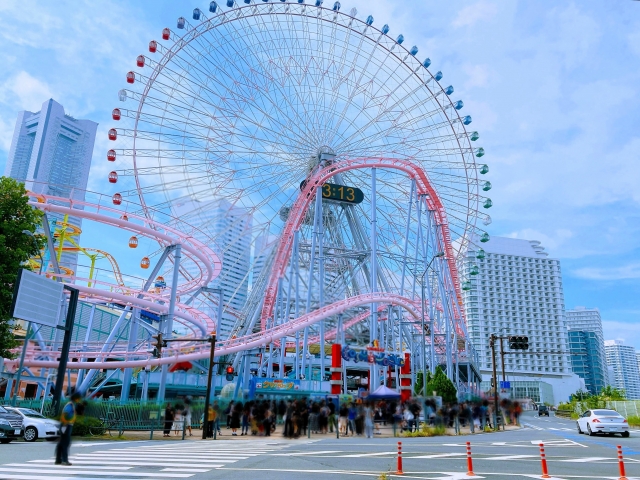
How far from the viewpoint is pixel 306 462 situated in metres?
12.8

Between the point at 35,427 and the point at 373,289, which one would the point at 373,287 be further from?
the point at 35,427

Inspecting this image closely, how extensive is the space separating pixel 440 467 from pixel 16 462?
9260mm

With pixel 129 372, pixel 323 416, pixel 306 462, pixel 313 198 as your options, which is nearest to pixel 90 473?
pixel 306 462

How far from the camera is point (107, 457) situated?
13.7 metres

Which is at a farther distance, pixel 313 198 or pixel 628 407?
pixel 313 198

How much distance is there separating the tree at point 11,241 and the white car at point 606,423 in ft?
82.9

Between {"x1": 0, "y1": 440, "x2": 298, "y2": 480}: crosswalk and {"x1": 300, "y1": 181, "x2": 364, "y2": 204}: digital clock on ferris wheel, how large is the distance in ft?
89.3

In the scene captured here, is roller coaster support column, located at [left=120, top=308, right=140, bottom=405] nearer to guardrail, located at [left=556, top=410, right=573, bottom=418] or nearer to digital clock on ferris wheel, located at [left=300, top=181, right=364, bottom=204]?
digital clock on ferris wheel, located at [left=300, top=181, right=364, bottom=204]

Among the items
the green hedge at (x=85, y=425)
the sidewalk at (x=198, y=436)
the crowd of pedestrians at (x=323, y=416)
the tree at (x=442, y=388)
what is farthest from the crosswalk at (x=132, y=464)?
the tree at (x=442, y=388)

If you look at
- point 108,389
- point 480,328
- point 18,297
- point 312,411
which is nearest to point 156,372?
point 108,389

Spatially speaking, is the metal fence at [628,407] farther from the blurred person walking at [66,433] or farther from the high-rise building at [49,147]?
the high-rise building at [49,147]

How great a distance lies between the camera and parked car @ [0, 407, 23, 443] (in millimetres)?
17656

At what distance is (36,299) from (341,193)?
95.8ft

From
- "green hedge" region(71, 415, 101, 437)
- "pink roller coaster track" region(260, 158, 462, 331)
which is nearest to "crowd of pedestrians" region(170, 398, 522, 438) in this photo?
"green hedge" region(71, 415, 101, 437)
